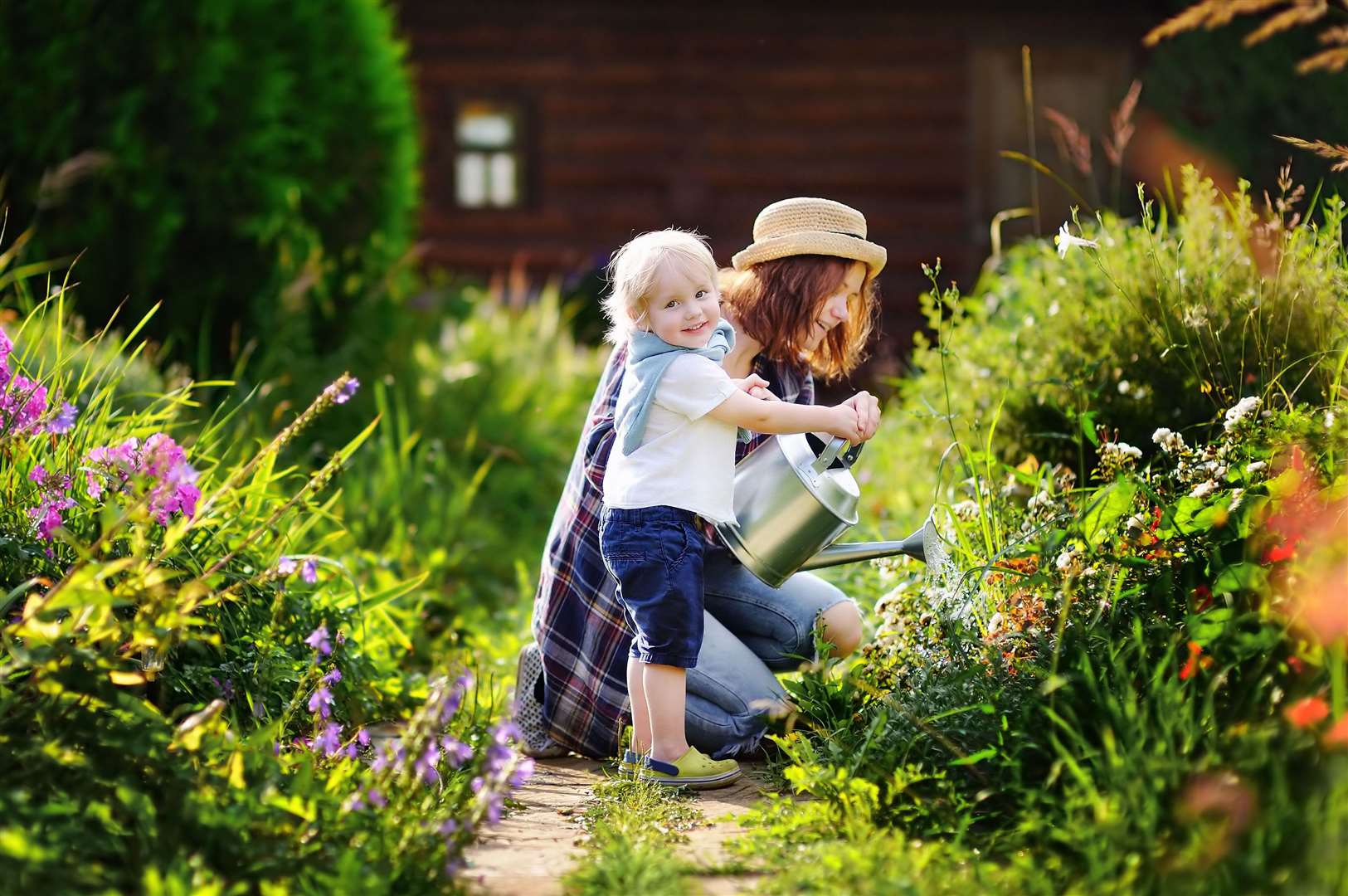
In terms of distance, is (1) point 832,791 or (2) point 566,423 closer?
(1) point 832,791

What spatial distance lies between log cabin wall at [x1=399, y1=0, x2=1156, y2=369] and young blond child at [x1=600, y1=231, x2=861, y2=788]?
7.33 meters

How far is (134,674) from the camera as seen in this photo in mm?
2033

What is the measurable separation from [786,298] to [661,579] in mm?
683

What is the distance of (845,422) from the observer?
8.57 ft

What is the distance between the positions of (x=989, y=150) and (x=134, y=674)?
32.0 ft

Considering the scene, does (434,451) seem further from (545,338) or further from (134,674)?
(134,674)

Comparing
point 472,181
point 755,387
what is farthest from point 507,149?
point 755,387

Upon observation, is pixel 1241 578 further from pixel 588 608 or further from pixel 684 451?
pixel 588 608

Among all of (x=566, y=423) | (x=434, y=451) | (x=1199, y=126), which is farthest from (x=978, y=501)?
(x=1199, y=126)

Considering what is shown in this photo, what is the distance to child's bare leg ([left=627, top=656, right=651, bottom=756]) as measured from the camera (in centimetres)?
276

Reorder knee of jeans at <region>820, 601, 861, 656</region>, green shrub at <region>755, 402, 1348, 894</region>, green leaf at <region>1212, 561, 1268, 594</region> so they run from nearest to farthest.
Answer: green shrub at <region>755, 402, 1348, 894</region>, green leaf at <region>1212, 561, 1268, 594</region>, knee of jeans at <region>820, 601, 861, 656</region>

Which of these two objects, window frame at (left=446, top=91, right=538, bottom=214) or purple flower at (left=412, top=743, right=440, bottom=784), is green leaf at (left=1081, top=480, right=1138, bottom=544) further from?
window frame at (left=446, top=91, right=538, bottom=214)

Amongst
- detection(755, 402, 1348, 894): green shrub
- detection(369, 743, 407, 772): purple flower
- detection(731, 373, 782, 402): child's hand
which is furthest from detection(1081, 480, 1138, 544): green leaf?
detection(369, 743, 407, 772): purple flower

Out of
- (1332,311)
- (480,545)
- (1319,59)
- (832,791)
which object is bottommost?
(480,545)
